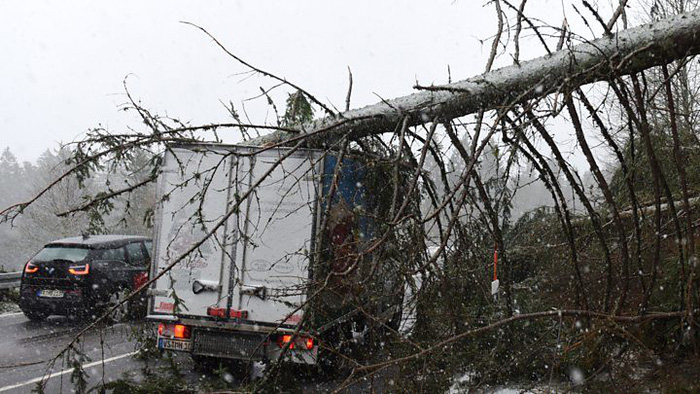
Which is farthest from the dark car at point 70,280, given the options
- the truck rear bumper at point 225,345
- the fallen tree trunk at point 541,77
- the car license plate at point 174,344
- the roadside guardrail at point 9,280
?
the fallen tree trunk at point 541,77

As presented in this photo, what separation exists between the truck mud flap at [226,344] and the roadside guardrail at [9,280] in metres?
8.14

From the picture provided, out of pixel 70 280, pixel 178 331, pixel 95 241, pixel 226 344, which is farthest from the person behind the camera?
pixel 95 241

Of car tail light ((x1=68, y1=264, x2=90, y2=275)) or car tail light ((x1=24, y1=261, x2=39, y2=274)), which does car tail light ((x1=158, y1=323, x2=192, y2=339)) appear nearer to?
car tail light ((x1=68, y1=264, x2=90, y2=275))

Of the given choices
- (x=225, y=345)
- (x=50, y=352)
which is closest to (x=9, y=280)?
(x=50, y=352)

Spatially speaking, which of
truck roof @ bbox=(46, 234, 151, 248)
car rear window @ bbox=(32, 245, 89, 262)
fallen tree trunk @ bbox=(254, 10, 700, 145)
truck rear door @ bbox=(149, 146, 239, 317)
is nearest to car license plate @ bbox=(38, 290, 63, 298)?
car rear window @ bbox=(32, 245, 89, 262)

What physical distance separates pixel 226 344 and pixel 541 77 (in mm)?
4285

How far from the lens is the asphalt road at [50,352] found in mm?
6782

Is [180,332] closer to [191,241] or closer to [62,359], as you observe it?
[191,241]

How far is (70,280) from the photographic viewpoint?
10172 mm

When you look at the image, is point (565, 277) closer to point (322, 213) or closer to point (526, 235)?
point (526, 235)

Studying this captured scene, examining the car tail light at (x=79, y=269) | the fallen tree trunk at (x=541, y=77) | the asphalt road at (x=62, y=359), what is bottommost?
the asphalt road at (x=62, y=359)

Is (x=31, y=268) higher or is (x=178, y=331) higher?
(x=31, y=268)

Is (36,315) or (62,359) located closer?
(62,359)

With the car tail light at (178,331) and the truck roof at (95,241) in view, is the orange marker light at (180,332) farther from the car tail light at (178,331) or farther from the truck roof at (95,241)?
the truck roof at (95,241)
